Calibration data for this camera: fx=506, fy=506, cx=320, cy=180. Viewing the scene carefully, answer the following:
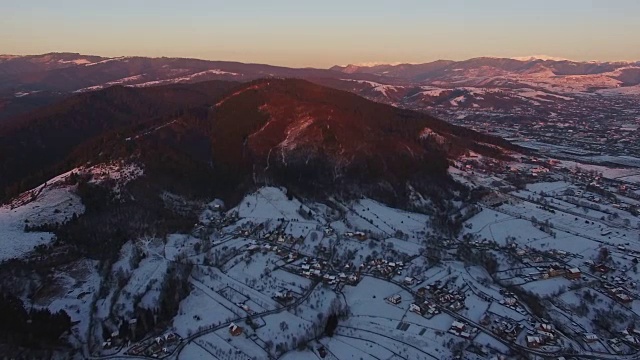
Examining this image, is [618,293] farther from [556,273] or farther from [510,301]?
[510,301]

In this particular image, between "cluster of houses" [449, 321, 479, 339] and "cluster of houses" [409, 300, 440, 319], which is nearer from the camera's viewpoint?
"cluster of houses" [449, 321, 479, 339]

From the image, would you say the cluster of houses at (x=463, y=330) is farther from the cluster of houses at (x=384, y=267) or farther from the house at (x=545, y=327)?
the cluster of houses at (x=384, y=267)

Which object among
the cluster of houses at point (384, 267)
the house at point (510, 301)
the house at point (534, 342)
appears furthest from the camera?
the cluster of houses at point (384, 267)

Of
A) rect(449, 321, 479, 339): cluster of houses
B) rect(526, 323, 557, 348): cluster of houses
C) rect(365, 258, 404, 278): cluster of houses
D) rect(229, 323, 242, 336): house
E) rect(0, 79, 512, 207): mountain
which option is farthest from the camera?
rect(0, 79, 512, 207): mountain

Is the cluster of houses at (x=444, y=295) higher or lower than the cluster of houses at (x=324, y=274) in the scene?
higher

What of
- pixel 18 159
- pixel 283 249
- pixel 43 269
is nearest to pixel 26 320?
pixel 43 269

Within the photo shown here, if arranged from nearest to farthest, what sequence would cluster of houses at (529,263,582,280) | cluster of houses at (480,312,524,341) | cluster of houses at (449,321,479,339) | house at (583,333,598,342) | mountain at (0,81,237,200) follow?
house at (583,333,598,342)
cluster of houses at (480,312,524,341)
cluster of houses at (449,321,479,339)
cluster of houses at (529,263,582,280)
mountain at (0,81,237,200)

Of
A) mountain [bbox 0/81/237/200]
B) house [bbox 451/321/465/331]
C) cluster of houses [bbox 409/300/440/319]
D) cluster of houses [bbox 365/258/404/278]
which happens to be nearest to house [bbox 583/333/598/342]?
house [bbox 451/321/465/331]

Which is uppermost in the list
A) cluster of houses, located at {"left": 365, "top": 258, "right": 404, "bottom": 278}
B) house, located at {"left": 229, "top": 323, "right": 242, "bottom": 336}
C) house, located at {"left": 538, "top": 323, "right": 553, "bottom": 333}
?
house, located at {"left": 538, "top": 323, "right": 553, "bottom": 333}

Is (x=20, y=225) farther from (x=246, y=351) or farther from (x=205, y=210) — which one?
(x=246, y=351)

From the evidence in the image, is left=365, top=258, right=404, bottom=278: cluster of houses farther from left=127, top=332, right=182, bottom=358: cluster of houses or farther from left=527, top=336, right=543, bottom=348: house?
left=127, top=332, right=182, bottom=358: cluster of houses

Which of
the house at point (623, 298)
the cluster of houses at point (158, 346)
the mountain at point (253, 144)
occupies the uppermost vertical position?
the mountain at point (253, 144)

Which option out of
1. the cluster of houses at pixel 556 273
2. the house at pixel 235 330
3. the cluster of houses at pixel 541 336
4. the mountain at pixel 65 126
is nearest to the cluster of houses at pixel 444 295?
the cluster of houses at pixel 541 336
